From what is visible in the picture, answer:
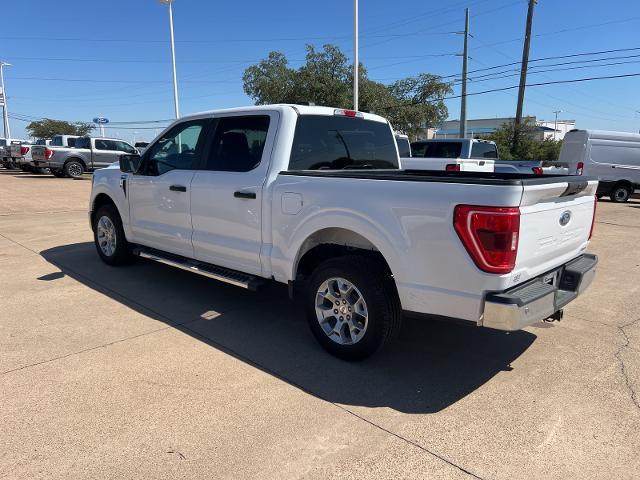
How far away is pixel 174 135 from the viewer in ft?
17.2

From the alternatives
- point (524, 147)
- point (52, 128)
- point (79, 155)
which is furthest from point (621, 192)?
point (52, 128)

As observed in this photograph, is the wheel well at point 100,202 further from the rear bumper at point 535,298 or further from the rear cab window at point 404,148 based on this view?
the rear cab window at point 404,148

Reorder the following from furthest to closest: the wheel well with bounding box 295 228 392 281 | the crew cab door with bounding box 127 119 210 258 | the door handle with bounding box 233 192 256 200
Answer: the crew cab door with bounding box 127 119 210 258 < the door handle with bounding box 233 192 256 200 < the wheel well with bounding box 295 228 392 281

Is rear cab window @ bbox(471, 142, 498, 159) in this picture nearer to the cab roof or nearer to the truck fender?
the cab roof

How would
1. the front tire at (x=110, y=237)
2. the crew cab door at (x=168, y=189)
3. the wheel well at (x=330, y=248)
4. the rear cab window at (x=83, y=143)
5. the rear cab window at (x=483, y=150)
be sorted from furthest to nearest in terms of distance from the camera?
the rear cab window at (x=83, y=143) → the rear cab window at (x=483, y=150) → the front tire at (x=110, y=237) → the crew cab door at (x=168, y=189) → the wheel well at (x=330, y=248)

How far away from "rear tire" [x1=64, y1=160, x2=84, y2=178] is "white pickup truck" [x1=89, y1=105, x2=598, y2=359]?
19.4 m

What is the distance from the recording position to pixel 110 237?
6.36 metres

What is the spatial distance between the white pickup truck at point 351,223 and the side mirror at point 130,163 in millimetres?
17

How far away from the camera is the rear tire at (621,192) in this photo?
16812 millimetres

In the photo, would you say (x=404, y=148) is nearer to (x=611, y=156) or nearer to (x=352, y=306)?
(x=611, y=156)

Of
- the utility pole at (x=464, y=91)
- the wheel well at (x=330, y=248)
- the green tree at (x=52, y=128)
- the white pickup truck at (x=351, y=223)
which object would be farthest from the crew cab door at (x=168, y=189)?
the green tree at (x=52, y=128)

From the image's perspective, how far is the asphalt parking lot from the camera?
2.56 m

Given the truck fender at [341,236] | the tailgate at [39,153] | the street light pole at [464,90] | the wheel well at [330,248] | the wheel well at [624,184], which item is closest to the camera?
the truck fender at [341,236]

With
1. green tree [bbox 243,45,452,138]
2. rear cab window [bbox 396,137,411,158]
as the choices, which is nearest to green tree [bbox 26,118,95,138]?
green tree [bbox 243,45,452,138]
